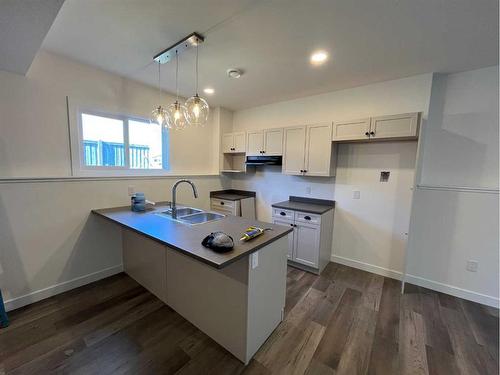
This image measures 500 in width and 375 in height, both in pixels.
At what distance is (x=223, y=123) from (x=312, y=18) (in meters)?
2.62

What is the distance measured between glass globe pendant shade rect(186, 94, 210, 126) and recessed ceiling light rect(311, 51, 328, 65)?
1201mm

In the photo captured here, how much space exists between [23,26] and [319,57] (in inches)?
91.9

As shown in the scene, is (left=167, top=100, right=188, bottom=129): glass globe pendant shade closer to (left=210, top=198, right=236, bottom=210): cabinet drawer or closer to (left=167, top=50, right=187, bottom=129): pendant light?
(left=167, top=50, right=187, bottom=129): pendant light

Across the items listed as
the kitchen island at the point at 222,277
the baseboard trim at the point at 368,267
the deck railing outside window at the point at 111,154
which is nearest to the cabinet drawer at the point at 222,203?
the deck railing outside window at the point at 111,154

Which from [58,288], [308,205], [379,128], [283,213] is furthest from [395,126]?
[58,288]

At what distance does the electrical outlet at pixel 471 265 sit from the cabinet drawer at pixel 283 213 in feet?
6.64

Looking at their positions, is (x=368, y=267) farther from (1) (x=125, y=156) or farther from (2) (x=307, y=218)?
(1) (x=125, y=156)

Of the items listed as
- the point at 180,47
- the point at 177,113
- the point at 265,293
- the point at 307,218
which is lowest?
the point at 265,293

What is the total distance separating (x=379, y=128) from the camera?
2422 millimetres

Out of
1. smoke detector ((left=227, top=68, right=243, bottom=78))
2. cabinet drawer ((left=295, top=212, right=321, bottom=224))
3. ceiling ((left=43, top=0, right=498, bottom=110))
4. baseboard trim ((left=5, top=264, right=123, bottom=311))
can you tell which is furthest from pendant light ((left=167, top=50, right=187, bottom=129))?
baseboard trim ((left=5, top=264, right=123, bottom=311))

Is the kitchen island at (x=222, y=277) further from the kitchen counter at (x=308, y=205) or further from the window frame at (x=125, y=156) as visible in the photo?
the kitchen counter at (x=308, y=205)

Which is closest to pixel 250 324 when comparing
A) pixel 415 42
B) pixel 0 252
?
pixel 0 252

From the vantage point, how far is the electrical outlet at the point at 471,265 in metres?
2.30

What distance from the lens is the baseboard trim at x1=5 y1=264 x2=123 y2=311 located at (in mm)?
1994
